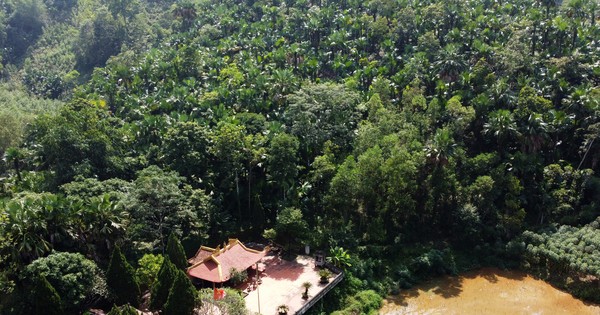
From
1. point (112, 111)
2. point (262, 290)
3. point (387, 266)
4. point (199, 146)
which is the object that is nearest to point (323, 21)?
point (112, 111)

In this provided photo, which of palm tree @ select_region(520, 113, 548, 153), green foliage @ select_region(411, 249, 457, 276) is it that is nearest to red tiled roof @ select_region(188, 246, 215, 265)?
green foliage @ select_region(411, 249, 457, 276)

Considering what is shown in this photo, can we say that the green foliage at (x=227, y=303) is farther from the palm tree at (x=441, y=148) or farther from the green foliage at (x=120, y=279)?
the palm tree at (x=441, y=148)

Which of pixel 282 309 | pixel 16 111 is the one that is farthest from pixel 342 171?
pixel 16 111

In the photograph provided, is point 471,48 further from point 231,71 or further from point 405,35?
point 231,71

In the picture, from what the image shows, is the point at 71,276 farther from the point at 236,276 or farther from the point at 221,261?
the point at 236,276

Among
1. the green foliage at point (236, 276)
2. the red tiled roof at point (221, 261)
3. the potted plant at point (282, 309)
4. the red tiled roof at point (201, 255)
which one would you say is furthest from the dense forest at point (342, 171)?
the green foliage at point (236, 276)

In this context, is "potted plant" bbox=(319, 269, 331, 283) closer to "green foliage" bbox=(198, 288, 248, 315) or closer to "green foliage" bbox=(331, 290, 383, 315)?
"green foliage" bbox=(331, 290, 383, 315)
